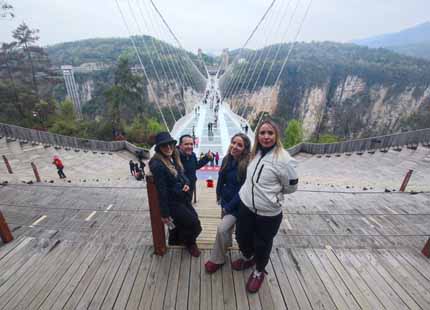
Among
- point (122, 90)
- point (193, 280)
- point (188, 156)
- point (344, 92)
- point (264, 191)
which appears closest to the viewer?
point (264, 191)

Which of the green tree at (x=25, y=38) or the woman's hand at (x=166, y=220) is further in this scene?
the green tree at (x=25, y=38)

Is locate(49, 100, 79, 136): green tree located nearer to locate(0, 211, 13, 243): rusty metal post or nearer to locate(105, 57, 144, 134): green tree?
locate(105, 57, 144, 134): green tree

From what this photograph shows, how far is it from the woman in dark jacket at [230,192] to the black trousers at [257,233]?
0.31 feet

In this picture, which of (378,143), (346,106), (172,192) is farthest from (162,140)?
(346,106)

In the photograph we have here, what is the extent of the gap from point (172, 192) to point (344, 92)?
76.2 m

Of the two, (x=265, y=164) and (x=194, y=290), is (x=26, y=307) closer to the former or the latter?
(x=194, y=290)

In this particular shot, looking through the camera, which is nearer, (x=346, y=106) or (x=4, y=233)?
(x=4, y=233)

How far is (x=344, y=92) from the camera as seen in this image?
209ft

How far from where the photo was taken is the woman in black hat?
181 cm

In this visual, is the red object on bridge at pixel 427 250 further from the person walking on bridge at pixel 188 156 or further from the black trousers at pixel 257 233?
the person walking on bridge at pixel 188 156

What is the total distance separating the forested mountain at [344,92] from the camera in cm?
5075

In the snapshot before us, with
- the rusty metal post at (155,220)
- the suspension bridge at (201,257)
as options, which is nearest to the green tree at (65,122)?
the suspension bridge at (201,257)

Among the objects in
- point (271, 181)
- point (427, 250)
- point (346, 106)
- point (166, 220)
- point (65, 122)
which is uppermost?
point (271, 181)

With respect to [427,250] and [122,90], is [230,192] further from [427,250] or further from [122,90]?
[122,90]
